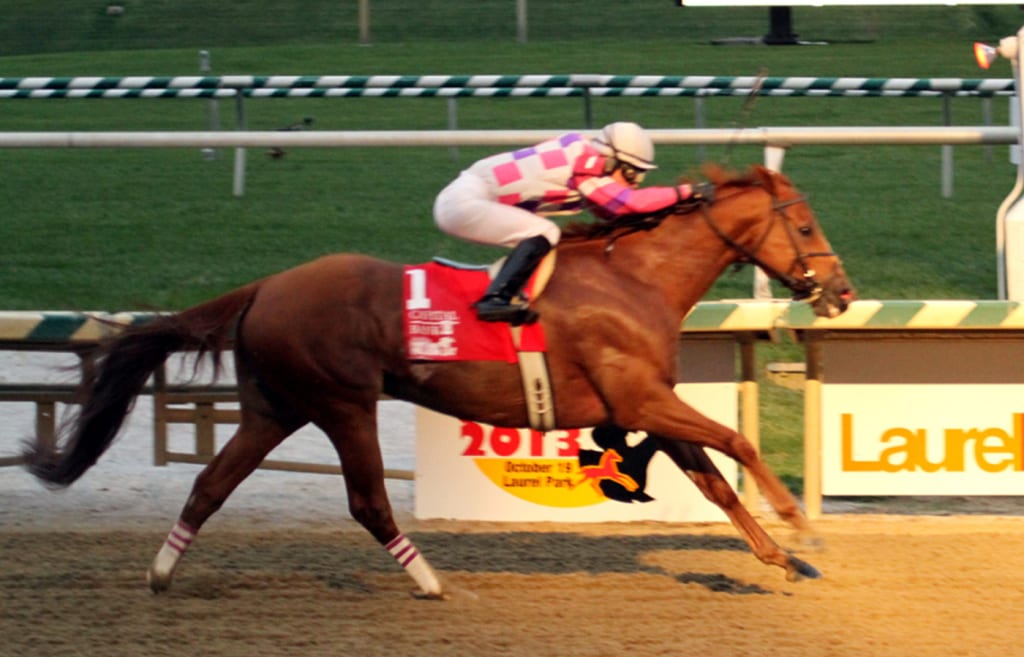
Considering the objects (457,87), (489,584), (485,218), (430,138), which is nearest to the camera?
(485,218)

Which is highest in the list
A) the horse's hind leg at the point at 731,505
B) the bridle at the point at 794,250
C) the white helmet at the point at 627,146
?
the white helmet at the point at 627,146

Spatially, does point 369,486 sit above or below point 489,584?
above

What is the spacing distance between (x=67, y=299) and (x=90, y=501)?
2.45 m

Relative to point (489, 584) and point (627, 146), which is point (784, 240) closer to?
point (627, 146)

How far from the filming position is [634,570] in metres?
5.25

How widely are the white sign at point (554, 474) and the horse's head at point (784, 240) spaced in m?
1.01

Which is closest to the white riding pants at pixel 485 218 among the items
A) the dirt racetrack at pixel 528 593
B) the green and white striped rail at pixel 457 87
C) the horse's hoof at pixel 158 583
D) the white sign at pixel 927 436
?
the dirt racetrack at pixel 528 593

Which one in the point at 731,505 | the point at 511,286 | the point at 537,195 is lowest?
the point at 731,505

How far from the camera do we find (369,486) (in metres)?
4.94

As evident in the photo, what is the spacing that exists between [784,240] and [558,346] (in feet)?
2.71

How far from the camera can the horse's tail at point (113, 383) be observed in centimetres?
509

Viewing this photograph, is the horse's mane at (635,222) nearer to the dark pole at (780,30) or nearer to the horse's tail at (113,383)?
the horse's tail at (113,383)

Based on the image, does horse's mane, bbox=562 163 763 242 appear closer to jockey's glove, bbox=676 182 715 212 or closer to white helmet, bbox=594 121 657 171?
jockey's glove, bbox=676 182 715 212

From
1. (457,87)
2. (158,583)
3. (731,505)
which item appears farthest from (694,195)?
(457,87)
